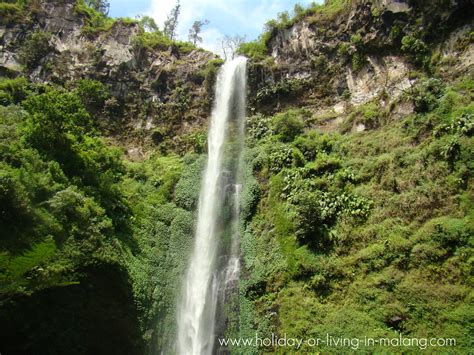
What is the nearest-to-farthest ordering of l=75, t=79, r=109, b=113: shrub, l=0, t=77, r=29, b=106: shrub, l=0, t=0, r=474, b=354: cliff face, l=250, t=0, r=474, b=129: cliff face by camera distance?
l=0, t=0, r=474, b=354: cliff face < l=250, t=0, r=474, b=129: cliff face < l=0, t=77, r=29, b=106: shrub < l=75, t=79, r=109, b=113: shrub

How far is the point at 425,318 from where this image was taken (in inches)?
461

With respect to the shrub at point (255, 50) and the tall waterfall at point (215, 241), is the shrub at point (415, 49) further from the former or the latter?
the shrub at point (255, 50)

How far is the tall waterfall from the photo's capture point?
1658 centimetres

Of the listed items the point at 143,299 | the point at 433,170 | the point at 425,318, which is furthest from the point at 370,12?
the point at 143,299

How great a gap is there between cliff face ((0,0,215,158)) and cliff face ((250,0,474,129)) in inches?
233

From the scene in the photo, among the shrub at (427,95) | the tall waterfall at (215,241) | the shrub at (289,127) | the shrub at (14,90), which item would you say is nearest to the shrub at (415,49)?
the shrub at (427,95)

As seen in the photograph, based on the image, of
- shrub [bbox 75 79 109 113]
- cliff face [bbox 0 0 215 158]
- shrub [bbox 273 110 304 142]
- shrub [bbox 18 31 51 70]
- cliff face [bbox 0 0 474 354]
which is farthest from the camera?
shrub [bbox 18 31 51 70]

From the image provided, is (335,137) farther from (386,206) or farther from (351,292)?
(351,292)

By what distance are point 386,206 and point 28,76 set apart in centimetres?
2861

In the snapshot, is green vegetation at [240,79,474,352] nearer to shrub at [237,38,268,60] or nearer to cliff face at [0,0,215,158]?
shrub at [237,38,268,60]

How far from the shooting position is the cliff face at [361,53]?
20109 millimetres

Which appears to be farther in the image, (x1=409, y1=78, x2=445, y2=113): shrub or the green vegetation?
(x1=409, y1=78, x2=445, y2=113): shrub

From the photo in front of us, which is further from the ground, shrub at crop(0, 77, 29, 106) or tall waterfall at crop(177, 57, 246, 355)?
shrub at crop(0, 77, 29, 106)

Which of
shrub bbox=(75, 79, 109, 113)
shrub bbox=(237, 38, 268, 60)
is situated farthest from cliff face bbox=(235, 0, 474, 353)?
shrub bbox=(75, 79, 109, 113)
